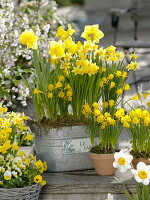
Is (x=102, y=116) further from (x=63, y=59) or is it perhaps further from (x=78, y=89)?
(x=63, y=59)

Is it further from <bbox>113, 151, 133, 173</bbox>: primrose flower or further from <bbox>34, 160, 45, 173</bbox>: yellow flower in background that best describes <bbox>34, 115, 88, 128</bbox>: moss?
<bbox>113, 151, 133, 173</bbox>: primrose flower

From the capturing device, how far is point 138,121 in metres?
3.17

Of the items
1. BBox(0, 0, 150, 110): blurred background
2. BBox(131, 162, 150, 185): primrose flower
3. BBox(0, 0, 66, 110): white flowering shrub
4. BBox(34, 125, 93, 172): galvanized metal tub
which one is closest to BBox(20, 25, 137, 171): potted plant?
BBox(34, 125, 93, 172): galvanized metal tub

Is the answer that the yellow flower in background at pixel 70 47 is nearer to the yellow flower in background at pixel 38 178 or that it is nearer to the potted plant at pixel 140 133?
the potted plant at pixel 140 133

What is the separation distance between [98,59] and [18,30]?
5.46 feet

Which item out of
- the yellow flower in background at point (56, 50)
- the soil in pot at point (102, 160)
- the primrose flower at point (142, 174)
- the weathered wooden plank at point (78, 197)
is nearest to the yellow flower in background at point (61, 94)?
the yellow flower in background at point (56, 50)

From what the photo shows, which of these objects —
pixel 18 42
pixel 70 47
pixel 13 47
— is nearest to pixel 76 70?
pixel 70 47

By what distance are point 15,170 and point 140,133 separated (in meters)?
0.74

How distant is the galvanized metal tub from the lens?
3.32 m

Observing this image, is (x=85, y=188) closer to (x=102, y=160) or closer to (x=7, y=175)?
(x=102, y=160)

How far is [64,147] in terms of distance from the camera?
10.9ft

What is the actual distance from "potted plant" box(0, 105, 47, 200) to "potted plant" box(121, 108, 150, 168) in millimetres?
524

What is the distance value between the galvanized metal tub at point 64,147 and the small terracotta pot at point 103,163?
4.8 inches

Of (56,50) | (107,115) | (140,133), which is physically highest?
(56,50)
